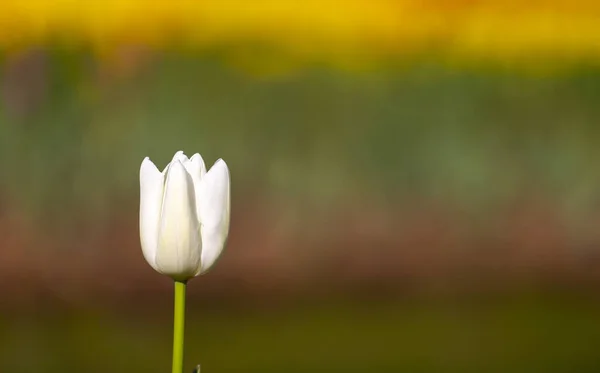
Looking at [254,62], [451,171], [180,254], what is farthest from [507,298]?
[180,254]

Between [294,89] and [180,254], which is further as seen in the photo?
[294,89]

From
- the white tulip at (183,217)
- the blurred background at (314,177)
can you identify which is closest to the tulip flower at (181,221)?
the white tulip at (183,217)

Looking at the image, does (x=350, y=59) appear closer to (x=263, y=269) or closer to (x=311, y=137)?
(x=311, y=137)

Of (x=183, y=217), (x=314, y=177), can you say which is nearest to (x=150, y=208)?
(x=183, y=217)

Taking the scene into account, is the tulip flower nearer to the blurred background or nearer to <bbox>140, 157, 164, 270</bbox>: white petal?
<bbox>140, 157, 164, 270</bbox>: white petal

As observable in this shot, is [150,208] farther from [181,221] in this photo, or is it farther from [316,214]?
[316,214]

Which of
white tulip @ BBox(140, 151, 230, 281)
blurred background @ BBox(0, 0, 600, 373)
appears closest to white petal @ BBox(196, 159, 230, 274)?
white tulip @ BBox(140, 151, 230, 281)
